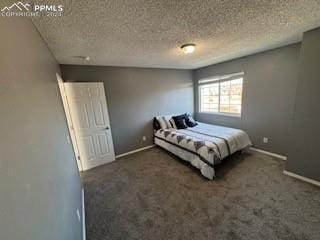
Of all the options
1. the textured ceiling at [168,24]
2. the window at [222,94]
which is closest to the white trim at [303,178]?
the window at [222,94]

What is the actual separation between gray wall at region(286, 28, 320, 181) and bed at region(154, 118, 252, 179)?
36.4 inches

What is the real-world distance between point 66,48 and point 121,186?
2.44m

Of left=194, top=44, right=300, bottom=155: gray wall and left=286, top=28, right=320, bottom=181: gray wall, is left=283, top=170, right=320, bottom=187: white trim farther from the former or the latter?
left=194, top=44, right=300, bottom=155: gray wall

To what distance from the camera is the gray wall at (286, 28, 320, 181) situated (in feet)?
6.88

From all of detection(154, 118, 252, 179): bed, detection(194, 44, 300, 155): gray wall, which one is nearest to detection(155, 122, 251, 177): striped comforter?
detection(154, 118, 252, 179): bed

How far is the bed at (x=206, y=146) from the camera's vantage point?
2604 millimetres

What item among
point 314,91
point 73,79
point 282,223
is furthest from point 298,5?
point 73,79

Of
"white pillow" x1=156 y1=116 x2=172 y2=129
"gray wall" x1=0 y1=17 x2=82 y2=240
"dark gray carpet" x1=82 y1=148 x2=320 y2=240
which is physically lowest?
"dark gray carpet" x1=82 y1=148 x2=320 y2=240

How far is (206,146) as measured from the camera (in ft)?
8.85

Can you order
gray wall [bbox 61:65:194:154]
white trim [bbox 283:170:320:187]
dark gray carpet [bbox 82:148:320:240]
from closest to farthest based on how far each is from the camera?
dark gray carpet [bbox 82:148:320:240]
white trim [bbox 283:170:320:187]
gray wall [bbox 61:65:194:154]

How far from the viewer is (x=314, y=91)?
213 cm

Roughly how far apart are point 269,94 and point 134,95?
10.6ft

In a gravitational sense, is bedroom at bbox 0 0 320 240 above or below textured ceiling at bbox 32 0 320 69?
below

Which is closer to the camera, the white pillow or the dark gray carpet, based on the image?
the dark gray carpet
